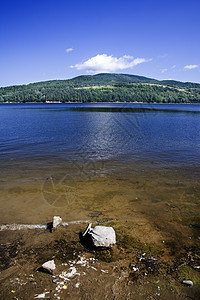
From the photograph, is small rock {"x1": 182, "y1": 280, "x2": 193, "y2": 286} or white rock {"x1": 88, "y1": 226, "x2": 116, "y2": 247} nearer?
small rock {"x1": 182, "y1": 280, "x2": 193, "y2": 286}

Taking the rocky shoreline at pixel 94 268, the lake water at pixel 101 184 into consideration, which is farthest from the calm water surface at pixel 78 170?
the rocky shoreline at pixel 94 268

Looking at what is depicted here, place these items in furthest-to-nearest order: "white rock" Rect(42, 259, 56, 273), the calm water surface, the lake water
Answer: the calm water surface, the lake water, "white rock" Rect(42, 259, 56, 273)

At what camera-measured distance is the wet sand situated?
5430mm

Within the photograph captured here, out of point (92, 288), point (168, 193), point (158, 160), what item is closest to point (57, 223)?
point (92, 288)

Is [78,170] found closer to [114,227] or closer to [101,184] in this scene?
[101,184]

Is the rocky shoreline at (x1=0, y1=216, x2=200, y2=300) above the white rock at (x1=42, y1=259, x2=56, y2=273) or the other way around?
the other way around

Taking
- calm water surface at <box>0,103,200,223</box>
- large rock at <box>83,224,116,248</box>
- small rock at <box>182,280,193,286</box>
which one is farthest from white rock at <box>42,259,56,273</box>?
small rock at <box>182,280,193,286</box>

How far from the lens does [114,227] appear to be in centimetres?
826

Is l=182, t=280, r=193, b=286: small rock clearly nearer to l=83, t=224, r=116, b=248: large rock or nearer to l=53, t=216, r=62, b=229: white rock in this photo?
l=83, t=224, r=116, b=248: large rock

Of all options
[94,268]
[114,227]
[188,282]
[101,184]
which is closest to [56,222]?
[114,227]

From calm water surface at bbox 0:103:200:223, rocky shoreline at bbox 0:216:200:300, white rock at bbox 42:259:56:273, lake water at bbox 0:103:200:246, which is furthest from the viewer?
calm water surface at bbox 0:103:200:223

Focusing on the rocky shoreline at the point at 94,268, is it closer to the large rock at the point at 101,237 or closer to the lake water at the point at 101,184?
the large rock at the point at 101,237

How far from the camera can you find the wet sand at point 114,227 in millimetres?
5430

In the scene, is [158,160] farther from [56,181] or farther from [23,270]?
[23,270]
